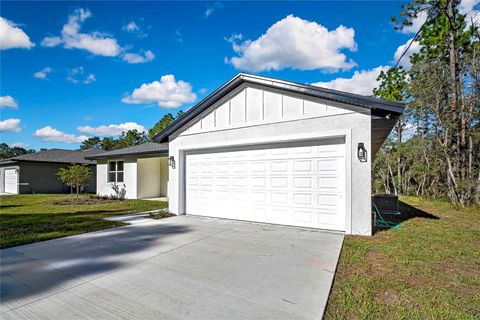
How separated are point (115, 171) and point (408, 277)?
53.9 feet

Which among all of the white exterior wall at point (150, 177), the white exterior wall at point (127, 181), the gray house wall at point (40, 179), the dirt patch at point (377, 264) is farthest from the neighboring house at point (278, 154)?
the gray house wall at point (40, 179)

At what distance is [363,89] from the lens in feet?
81.6

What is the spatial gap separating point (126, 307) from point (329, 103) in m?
5.96

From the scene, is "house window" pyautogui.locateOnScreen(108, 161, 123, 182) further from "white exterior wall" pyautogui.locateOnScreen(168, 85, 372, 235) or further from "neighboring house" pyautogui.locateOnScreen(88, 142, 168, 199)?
"white exterior wall" pyautogui.locateOnScreen(168, 85, 372, 235)

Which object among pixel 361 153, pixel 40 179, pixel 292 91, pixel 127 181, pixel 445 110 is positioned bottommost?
pixel 40 179

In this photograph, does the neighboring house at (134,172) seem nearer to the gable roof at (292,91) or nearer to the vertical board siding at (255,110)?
the gable roof at (292,91)

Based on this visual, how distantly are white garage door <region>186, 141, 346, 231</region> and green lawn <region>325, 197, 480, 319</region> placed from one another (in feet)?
3.98

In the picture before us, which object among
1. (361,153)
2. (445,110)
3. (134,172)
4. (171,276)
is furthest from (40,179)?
(445,110)

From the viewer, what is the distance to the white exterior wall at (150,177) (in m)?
14.9

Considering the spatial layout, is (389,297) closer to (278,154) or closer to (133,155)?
(278,154)

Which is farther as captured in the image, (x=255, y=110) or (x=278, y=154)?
(x=255, y=110)

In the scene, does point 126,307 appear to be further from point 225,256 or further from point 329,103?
point 329,103

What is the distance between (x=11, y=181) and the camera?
20797 millimetres

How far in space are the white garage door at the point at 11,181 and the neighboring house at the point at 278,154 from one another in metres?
18.9
